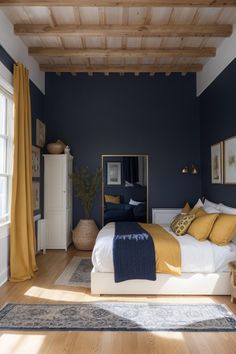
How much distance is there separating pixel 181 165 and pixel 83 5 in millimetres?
3408

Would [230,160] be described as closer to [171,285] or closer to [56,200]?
[171,285]

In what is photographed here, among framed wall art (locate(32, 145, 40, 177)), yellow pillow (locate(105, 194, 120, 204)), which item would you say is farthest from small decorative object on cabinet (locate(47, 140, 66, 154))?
yellow pillow (locate(105, 194, 120, 204))

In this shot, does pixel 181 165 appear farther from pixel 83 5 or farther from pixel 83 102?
pixel 83 5

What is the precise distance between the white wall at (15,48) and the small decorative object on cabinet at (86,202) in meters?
1.85

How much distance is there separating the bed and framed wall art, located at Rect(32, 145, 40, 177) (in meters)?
2.22

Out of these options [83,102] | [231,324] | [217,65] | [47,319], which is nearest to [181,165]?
[217,65]

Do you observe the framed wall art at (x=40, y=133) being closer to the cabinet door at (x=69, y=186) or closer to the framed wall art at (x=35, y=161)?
the framed wall art at (x=35, y=161)

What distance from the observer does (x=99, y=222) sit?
572 centimetres

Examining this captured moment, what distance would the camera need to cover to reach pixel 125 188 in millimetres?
5664

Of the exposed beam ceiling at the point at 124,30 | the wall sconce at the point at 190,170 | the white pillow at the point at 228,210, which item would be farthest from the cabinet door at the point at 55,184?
the white pillow at the point at 228,210

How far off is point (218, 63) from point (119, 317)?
390 cm

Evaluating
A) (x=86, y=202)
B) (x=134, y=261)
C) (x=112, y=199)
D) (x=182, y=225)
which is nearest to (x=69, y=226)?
(x=86, y=202)

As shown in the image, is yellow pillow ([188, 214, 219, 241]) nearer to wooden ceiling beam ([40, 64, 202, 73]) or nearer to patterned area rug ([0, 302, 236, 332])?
patterned area rug ([0, 302, 236, 332])

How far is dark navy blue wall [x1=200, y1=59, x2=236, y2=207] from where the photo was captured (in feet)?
13.2
